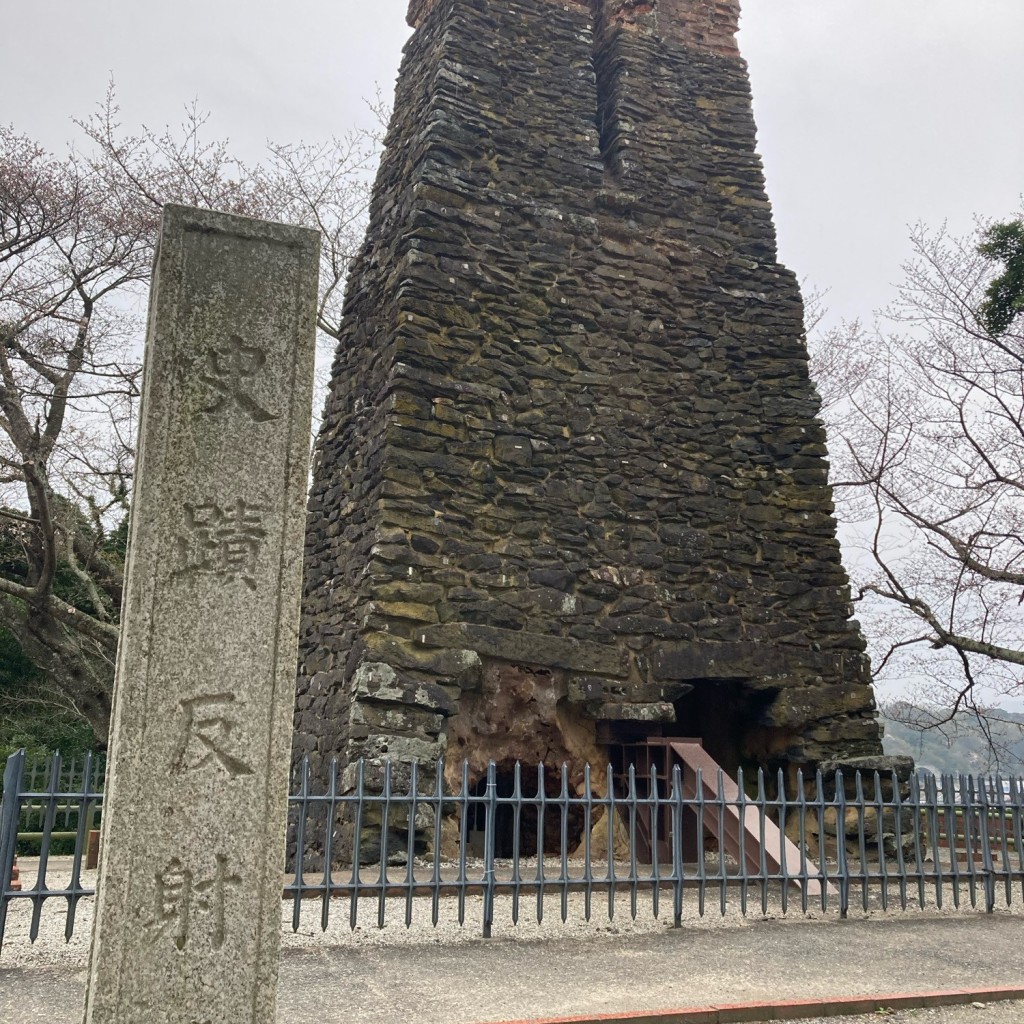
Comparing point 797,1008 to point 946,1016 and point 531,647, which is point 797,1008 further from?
point 531,647

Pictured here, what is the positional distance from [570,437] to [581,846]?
3747 mm

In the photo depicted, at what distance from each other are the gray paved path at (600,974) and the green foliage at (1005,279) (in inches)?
446

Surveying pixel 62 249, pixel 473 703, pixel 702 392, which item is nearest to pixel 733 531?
pixel 702 392

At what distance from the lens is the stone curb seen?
390 centimetres

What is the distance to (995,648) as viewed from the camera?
13.9 meters

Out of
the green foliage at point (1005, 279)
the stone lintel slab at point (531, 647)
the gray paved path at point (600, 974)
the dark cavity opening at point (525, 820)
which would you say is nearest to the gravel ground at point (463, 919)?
the gray paved path at point (600, 974)

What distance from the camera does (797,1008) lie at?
415 cm

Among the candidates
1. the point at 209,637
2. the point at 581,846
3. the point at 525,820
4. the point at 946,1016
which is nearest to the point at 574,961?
the point at 946,1016

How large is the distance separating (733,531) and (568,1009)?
607cm

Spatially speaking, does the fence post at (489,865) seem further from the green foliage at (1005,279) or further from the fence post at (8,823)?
the green foliage at (1005,279)

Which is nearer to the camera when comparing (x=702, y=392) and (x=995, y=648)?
(x=702, y=392)

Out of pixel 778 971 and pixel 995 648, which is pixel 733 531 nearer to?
pixel 778 971

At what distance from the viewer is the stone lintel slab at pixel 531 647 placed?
7910 mm

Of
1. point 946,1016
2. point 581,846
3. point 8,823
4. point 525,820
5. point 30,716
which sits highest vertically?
point 30,716
